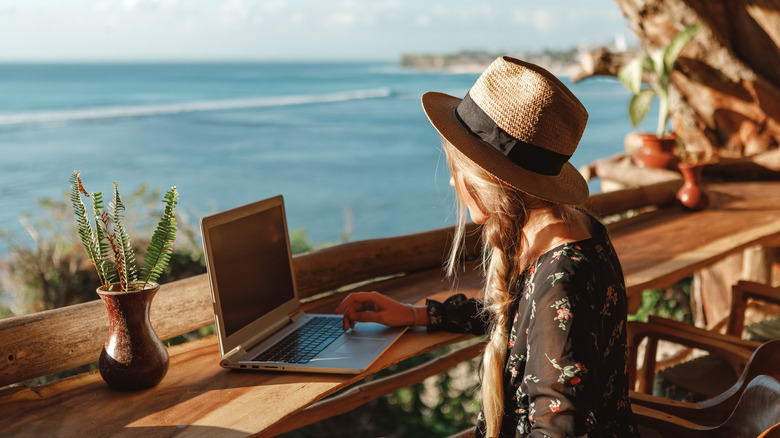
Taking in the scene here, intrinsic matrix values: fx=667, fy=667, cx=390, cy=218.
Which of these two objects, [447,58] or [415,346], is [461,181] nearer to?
[415,346]

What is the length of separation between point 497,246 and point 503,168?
8.5 inches

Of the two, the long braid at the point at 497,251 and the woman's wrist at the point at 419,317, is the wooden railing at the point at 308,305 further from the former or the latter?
the long braid at the point at 497,251

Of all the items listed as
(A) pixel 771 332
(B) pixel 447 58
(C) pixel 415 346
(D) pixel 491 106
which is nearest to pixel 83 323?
(C) pixel 415 346

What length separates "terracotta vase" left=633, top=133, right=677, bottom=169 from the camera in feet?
15.6

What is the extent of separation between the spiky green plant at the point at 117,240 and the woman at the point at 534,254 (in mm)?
711

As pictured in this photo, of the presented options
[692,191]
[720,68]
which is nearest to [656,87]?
[720,68]

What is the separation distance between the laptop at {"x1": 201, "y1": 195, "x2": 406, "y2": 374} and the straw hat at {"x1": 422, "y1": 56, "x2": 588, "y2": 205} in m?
0.63

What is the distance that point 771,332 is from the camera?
9.45ft

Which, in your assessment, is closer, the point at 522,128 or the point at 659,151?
the point at 522,128

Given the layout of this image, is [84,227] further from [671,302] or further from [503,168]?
[671,302]

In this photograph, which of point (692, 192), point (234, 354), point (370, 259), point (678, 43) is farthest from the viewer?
point (678, 43)

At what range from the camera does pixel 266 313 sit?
1953mm

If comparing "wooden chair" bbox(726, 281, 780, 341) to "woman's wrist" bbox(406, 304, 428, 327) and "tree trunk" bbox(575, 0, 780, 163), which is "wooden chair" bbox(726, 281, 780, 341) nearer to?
"woman's wrist" bbox(406, 304, 428, 327)

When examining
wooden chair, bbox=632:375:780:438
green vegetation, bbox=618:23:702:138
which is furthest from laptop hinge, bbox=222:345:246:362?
green vegetation, bbox=618:23:702:138
